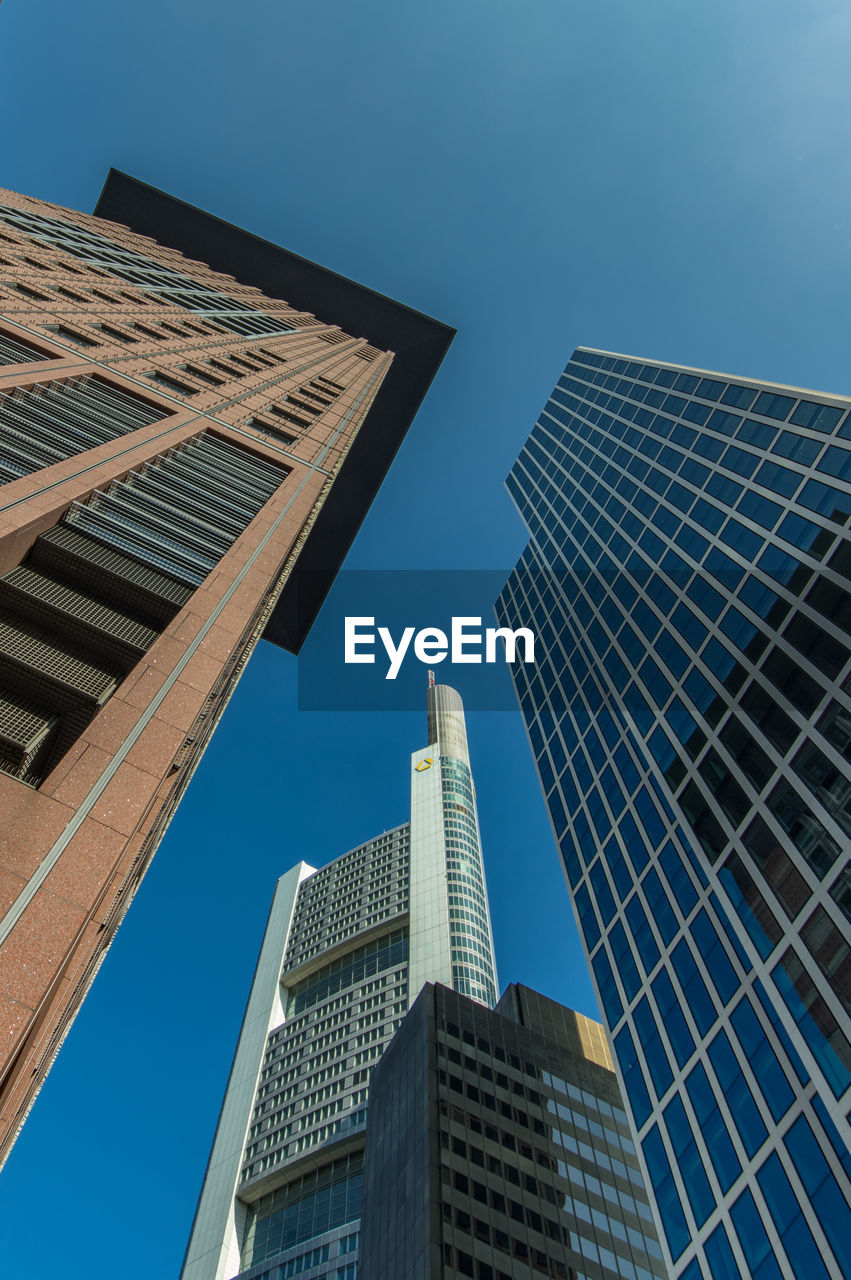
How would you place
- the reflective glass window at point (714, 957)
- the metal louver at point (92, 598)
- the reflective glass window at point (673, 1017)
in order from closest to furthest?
1. the metal louver at point (92, 598)
2. the reflective glass window at point (714, 957)
3. the reflective glass window at point (673, 1017)

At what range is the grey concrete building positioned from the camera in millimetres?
62094

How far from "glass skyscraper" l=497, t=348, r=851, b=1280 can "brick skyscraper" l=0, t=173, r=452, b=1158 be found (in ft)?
86.3

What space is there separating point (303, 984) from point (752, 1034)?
118 metres

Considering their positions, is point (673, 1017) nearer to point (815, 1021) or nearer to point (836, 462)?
point (815, 1021)

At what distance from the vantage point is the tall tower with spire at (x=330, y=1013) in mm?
100750

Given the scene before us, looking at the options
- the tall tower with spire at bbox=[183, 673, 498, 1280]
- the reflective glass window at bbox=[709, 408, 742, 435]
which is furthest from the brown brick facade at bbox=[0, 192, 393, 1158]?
the tall tower with spire at bbox=[183, 673, 498, 1280]

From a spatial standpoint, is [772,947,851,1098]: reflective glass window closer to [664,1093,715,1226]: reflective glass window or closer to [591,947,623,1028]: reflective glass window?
[664,1093,715,1226]: reflective glass window

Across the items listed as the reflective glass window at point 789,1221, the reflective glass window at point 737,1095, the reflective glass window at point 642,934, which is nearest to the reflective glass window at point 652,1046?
the reflective glass window at point 642,934

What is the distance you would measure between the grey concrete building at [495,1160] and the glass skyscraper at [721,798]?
27393 millimetres

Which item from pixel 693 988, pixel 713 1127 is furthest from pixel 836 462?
pixel 713 1127

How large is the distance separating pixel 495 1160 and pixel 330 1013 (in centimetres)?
6176

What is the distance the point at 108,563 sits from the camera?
1775cm

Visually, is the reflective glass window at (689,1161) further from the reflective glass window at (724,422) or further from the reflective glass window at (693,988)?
the reflective glass window at (724,422)

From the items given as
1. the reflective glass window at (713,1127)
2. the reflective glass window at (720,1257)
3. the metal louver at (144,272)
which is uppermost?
the metal louver at (144,272)
